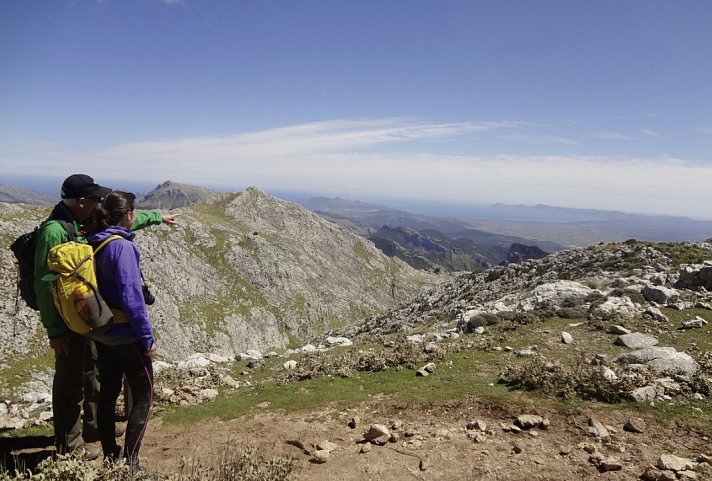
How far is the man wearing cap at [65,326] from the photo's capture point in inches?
264

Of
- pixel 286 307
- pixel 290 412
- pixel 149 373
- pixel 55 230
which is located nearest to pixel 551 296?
pixel 290 412

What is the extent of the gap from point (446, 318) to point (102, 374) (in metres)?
21.1

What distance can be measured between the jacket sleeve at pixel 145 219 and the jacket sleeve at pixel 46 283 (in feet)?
4.67

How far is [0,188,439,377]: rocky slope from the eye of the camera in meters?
59.8

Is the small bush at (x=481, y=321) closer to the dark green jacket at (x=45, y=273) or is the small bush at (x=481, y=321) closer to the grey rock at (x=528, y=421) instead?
the grey rock at (x=528, y=421)

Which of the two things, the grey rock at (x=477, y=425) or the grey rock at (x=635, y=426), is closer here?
the grey rock at (x=635, y=426)

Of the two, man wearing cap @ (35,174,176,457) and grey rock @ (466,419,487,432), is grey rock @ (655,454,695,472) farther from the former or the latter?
man wearing cap @ (35,174,176,457)

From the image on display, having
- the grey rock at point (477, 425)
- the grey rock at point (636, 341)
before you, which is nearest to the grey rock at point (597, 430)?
the grey rock at point (477, 425)

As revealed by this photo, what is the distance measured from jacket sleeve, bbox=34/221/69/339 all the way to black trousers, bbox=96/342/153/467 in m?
0.90

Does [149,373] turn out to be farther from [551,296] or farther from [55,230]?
[551,296]

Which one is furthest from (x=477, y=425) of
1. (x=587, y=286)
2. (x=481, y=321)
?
(x=587, y=286)

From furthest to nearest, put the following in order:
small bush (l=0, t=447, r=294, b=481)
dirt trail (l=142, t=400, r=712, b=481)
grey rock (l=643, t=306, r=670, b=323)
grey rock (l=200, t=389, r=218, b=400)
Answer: grey rock (l=643, t=306, r=670, b=323) < grey rock (l=200, t=389, r=218, b=400) < dirt trail (l=142, t=400, r=712, b=481) < small bush (l=0, t=447, r=294, b=481)

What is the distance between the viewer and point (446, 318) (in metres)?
24.9

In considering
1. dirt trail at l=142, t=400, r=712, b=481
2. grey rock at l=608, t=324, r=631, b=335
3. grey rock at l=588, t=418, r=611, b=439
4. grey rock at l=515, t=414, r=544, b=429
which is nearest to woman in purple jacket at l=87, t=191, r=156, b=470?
dirt trail at l=142, t=400, r=712, b=481
